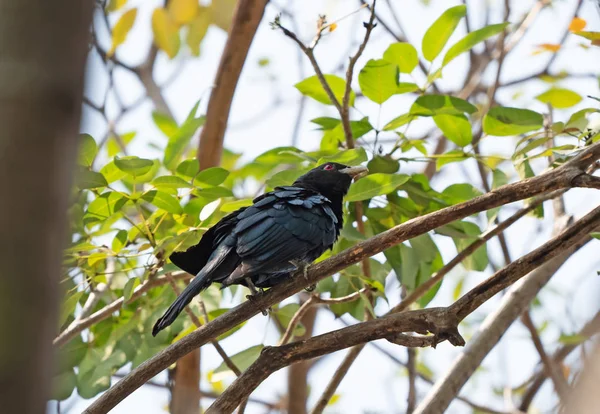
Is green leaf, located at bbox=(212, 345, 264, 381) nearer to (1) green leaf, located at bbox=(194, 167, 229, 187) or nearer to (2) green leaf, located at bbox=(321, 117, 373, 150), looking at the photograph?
(1) green leaf, located at bbox=(194, 167, 229, 187)

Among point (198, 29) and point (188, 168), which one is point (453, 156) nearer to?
point (188, 168)

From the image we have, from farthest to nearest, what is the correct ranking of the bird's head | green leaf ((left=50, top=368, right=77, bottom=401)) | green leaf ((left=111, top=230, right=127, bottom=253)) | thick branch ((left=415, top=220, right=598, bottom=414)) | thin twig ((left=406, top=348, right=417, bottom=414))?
thin twig ((left=406, top=348, right=417, bottom=414)), the bird's head, green leaf ((left=50, top=368, right=77, bottom=401)), thick branch ((left=415, top=220, right=598, bottom=414)), green leaf ((left=111, top=230, right=127, bottom=253))

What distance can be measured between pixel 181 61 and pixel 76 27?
8684 mm

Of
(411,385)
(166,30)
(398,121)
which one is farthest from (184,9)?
(411,385)

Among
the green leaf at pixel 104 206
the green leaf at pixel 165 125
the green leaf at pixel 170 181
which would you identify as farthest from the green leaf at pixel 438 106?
the green leaf at pixel 165 125

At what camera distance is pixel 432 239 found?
5133mm

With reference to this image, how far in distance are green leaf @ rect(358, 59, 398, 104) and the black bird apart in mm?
835

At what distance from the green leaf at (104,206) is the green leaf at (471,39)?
2458 mm

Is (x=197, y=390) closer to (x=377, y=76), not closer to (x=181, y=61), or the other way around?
(x=377, y=76)

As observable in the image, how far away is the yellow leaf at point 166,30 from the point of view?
6.69m

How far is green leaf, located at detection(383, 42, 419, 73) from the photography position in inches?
197

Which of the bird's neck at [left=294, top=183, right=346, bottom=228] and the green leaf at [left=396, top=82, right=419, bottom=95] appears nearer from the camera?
the green leaf at [left=396, top=82, right=419, bottom=95]

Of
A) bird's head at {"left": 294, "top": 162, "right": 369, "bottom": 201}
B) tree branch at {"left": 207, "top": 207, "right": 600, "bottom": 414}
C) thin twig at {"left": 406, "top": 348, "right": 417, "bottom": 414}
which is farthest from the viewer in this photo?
thin twig at {"left": 406, "top": 348, "right": 417, "bottom": 414}

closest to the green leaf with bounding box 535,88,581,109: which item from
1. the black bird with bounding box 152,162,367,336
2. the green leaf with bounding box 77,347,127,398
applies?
the black bird with bounding box 152,162,367,336
